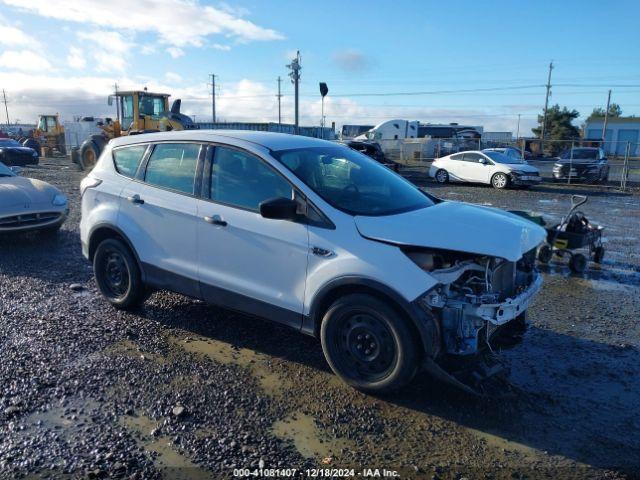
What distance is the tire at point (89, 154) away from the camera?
72.9 feet

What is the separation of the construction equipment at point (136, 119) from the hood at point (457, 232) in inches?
753

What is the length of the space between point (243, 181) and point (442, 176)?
19739mm

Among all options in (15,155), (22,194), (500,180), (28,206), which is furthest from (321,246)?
(15,155)

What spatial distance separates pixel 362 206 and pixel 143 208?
Result: 219 centimetres

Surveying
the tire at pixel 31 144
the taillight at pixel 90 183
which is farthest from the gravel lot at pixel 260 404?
the tire at pixel 31 144

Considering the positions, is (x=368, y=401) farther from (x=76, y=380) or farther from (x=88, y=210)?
(x=88, y=210)

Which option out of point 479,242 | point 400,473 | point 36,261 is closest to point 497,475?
point 400,473

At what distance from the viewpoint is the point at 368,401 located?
12.4 feet

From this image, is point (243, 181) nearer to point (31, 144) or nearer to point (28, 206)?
point (28, 206)

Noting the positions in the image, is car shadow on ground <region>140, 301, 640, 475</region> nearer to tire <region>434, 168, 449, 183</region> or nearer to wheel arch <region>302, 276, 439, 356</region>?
wheel arch <region>302, 276, 439, 356</region>

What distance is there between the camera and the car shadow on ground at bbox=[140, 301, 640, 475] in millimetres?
3361

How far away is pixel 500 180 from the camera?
20.8 m

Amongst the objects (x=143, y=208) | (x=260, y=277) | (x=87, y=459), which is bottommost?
(x=87, y=459)

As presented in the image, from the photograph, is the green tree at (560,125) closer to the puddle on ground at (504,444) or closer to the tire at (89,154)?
the tire at (89,154)
